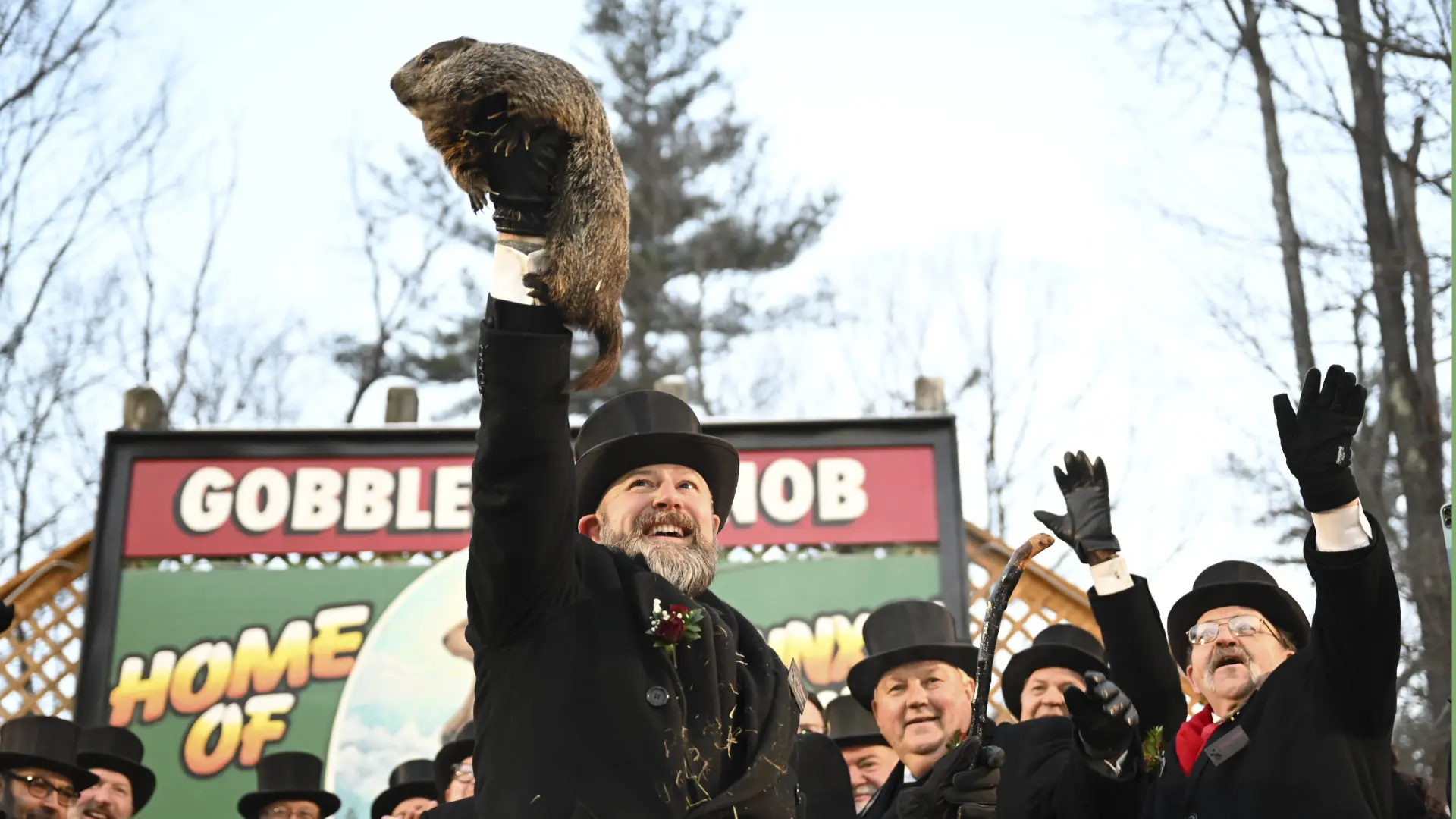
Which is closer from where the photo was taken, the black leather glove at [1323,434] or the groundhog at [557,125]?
the groundhog at [557,125]

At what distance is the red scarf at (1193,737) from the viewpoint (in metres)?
4.36

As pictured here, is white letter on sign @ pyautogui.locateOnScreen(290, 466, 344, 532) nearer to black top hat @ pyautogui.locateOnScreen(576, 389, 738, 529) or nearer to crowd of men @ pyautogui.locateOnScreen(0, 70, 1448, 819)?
crowd of men @ pyautogui.locateOnScreen(0, 70, 1448, 819)

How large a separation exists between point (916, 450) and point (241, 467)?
4131 millimetres

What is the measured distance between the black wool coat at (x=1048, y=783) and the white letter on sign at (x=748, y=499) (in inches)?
179

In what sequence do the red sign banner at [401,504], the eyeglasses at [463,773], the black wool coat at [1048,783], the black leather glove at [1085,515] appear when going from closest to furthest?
the black wool coat at [1048,783] < the black leather glove at [1085,515] < the eyeglasses at [463,773] < the red sign banner at [401,504]

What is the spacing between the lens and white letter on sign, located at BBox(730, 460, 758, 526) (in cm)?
955

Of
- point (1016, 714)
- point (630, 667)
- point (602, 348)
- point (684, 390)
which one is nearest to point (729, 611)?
point (630, 667)

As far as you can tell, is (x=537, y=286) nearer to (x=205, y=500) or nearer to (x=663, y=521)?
(x=663, y=521)

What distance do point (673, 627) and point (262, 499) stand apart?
7.25 m

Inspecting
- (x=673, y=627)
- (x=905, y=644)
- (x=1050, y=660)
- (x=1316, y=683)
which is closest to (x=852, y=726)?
(x=1050, y=660)

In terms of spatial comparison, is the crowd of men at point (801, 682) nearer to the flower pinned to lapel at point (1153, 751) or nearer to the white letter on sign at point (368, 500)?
the flower pinned to lapel at point (1153, 751)

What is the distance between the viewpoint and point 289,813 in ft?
26.2

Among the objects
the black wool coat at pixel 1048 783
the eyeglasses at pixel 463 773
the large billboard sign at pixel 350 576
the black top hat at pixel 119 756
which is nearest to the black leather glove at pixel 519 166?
the black wool coat at pixel 1048 783

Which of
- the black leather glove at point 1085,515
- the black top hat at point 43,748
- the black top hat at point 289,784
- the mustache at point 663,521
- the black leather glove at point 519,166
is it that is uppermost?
Answer: the black leather glove at point 519,166
